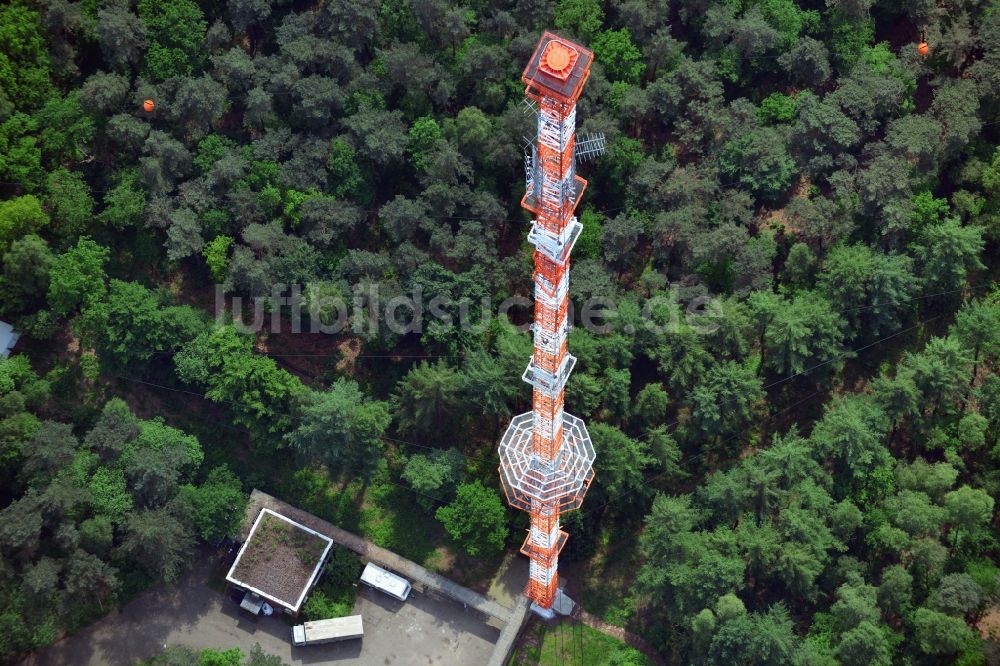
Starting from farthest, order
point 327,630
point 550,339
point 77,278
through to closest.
→ point 327,630
point 77,278
point 550,339

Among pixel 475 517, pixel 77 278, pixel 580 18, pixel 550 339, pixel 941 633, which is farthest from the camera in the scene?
pixel 580 18

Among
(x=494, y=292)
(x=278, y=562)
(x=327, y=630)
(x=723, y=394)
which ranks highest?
(x=723, y=394)

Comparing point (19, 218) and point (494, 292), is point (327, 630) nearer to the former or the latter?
point (494, 292)

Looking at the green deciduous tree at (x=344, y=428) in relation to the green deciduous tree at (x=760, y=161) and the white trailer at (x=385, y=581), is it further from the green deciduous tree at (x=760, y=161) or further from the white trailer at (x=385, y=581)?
the green deciduous tree at (x=760, y=161)

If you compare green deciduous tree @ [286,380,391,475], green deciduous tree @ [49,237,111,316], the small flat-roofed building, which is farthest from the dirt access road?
green deciduous tree @ [49,237,111,316]

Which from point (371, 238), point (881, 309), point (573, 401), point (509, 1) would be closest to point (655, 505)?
point (573, 401)

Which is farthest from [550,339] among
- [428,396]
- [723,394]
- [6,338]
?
[6,338]

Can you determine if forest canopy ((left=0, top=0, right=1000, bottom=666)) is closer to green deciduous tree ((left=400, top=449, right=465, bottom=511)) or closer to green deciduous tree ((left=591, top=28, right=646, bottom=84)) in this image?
green deciduous tree ((left=591, top=28, right=646, bottom=84))

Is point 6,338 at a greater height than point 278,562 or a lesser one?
greater
